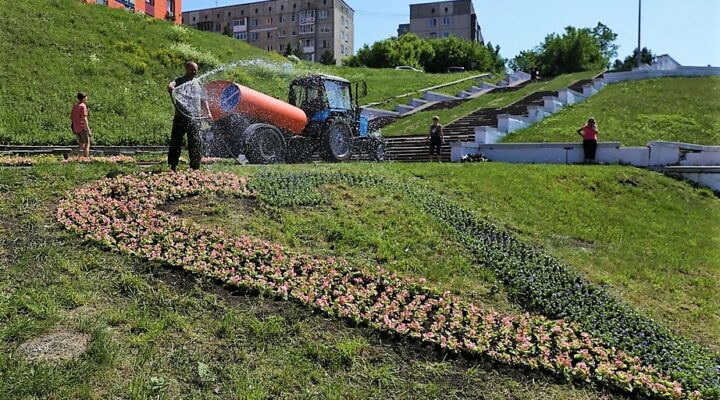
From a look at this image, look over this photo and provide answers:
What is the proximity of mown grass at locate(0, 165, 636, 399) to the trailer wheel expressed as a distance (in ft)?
22.0

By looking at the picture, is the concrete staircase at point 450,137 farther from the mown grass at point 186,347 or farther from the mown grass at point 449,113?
the mown grass at point 186,347

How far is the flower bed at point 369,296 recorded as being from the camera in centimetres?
522

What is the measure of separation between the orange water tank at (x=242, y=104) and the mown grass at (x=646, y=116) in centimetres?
948

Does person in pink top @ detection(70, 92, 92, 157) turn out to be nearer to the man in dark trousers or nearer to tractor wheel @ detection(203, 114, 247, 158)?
tractor wheel @ detection(203, 114, 247, 158)

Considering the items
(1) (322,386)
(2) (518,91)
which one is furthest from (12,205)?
(2) (518,91)

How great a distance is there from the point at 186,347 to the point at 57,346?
2.95 ft

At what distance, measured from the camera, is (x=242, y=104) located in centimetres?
1258

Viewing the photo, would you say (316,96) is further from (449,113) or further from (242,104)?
(449,113)

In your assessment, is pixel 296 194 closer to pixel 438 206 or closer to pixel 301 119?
pixel 438 206

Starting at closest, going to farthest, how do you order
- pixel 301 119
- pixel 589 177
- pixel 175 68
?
pixel 589 177
pixel 301 119
pixel 175 68

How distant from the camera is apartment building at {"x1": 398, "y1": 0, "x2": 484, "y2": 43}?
341ft

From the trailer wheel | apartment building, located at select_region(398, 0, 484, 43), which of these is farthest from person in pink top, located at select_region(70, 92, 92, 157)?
apartment building, located at select_region(398, 0, 484, 43)

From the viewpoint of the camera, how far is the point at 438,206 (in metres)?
9.39

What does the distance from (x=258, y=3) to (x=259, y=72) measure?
252 feet
